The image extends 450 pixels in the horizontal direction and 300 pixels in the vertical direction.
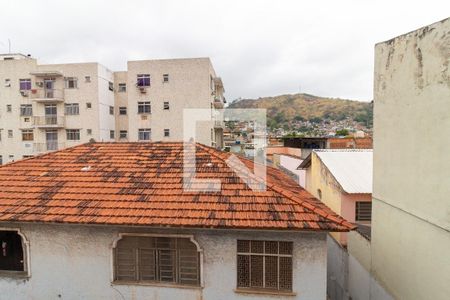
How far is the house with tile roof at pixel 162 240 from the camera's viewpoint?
672cm

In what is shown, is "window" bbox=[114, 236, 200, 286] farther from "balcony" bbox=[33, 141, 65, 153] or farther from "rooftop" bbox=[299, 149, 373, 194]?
"balcony" bbox=[33, 141, 65, 153]

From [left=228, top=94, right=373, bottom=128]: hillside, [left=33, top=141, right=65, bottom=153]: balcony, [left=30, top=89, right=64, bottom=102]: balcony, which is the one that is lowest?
[left=33, top=141, right=65, bottom=153]: balcony

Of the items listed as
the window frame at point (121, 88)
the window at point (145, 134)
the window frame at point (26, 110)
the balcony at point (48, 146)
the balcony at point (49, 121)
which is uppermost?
the window frame at point (121, 88)

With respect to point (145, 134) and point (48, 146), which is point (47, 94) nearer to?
point (48, 146)

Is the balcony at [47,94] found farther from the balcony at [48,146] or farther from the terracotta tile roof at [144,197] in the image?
the terracotta tile roof at [144,197]

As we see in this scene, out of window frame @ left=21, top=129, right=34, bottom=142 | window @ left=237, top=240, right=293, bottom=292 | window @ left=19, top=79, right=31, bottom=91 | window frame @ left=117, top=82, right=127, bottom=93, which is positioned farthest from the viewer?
window frame @ left=117, top=82, right=127, bottom=93

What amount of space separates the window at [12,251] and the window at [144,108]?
23.3 meters

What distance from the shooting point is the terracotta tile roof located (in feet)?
21.8

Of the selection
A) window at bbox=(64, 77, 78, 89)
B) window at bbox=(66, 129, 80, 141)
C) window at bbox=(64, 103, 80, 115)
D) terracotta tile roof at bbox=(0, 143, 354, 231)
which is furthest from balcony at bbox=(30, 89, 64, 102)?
terracotta tile roof at bbox=(0, 143, 354, 231)

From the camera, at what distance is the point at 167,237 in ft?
23.9

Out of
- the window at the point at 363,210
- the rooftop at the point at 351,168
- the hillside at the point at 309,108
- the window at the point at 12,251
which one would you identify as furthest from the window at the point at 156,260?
the hillside at the point at 309,108

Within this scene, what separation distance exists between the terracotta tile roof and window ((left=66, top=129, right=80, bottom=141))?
22797mm

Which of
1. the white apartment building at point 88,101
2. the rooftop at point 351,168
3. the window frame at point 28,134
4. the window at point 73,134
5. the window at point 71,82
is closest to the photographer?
the rooftop at point 351,168

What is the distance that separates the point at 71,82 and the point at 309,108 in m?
114
